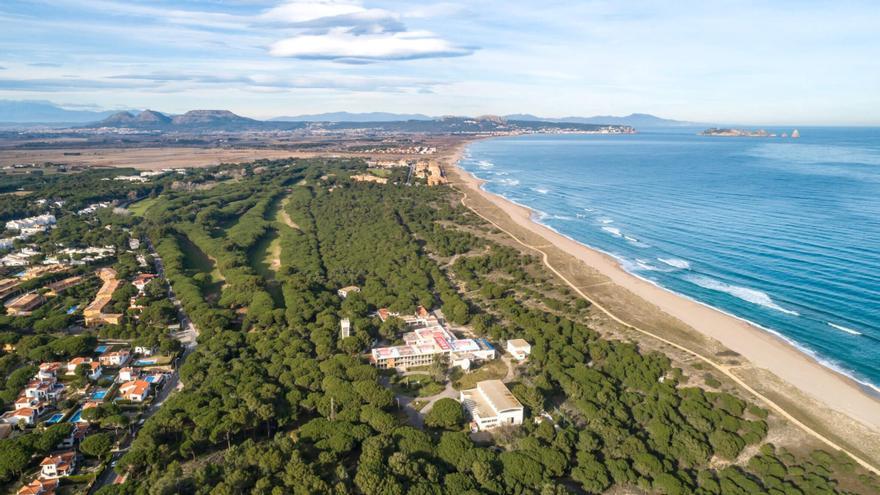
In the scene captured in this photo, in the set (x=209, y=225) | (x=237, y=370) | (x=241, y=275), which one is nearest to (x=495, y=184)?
(x=209, y=225)

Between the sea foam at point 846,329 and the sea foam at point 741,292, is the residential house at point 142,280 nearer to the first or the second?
the sea foam at point 741,292

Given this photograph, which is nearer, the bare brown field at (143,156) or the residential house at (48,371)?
the residential house at (48,371)

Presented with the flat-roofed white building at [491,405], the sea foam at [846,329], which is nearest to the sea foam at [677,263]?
the sea foam at [846,329]

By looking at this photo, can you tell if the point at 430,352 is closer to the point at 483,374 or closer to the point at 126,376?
the point at 483,374

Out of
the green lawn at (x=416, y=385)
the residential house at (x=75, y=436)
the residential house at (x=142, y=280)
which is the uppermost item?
the residential house at (x=142, y=280)

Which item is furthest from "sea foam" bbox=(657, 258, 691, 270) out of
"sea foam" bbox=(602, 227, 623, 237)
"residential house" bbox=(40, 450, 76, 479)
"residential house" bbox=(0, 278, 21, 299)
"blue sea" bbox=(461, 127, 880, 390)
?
"residential house" bbox=(0, 278, 21, 299)

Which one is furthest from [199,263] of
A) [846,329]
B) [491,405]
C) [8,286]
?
[846,329]

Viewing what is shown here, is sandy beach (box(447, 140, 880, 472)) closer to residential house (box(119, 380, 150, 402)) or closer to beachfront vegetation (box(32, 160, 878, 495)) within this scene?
beachfront vegetation (box(32, 160, 878, 495))
